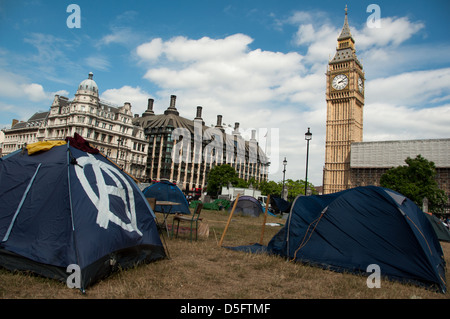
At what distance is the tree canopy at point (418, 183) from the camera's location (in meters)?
50.6

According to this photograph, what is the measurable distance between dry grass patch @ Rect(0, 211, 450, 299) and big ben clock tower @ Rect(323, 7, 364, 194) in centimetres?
8568

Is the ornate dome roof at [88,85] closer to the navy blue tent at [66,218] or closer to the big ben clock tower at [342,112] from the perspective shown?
the navy blue tent at [66,218]

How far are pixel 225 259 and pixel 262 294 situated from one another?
2.70 metres

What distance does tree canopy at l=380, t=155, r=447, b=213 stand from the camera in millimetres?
50625

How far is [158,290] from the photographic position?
16.7ft

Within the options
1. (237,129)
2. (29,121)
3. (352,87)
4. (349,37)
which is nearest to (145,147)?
(29,121)

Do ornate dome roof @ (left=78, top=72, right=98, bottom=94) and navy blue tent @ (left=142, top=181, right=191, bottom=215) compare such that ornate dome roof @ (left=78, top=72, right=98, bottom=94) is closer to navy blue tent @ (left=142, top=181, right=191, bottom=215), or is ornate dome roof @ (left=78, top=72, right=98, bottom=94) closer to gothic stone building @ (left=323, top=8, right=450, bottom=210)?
navy blue tent @ (left=142, top=181, right=191, bottom=215)

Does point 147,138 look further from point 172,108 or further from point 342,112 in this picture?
point 342,112

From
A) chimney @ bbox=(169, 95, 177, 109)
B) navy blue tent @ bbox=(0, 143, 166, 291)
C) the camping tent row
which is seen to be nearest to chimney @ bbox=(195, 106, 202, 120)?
chimney @ bbox=(169, 95, 177, 109)

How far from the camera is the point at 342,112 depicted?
90.0 m

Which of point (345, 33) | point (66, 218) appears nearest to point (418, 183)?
point (66, 218)

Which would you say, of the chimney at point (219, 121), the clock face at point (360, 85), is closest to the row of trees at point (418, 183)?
the clock face at point (360, 85)

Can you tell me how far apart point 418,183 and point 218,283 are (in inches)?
2271
